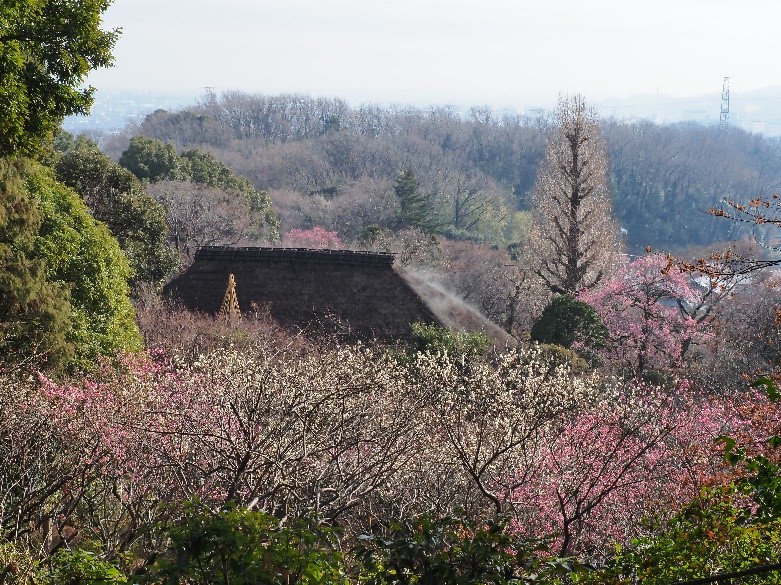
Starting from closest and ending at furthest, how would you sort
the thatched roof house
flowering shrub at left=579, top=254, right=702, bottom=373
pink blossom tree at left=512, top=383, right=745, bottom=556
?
pink blossom tree at left=512, top=383, right=745, bottom=556
the thatched roof house
flowering shrub at left=579, top=254, right=702, bottom=373

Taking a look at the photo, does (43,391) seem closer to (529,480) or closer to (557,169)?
(529,480)

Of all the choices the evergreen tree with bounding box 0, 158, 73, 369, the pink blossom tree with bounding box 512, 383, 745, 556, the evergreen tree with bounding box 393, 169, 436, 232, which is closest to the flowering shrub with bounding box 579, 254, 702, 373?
the pink blossom tree with bounding box 512, 383, 745, 556

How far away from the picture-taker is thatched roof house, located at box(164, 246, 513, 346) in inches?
786

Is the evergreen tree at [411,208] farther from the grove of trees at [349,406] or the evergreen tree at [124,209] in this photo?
the evergreen tree at [124,209]

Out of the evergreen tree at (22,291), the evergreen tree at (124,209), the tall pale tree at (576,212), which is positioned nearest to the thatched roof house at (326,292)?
the evergreen tree at (124,209)

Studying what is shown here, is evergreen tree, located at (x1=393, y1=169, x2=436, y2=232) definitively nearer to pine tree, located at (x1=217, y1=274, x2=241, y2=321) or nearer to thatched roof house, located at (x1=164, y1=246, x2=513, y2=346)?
thatched roof house, located at (x1=164, y1=246, x2=513, y2=346)

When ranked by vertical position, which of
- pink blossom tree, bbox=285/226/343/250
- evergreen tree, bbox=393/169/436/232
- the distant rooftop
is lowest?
pink blossom tree, bbox=285/226/343/250

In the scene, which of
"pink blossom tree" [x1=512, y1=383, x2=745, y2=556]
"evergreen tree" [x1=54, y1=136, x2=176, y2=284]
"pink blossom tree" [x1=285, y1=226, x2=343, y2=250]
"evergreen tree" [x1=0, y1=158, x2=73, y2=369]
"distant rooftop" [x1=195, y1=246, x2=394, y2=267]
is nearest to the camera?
"pink blossom tree" [x1=512, y1=383, x2=745, y2=556]

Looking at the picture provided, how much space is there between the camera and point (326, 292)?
818 inches

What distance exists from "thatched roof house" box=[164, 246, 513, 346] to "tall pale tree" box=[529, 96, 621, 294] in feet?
25.8

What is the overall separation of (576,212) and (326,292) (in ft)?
35.3

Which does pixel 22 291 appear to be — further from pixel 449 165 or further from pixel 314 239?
pixel 449 165

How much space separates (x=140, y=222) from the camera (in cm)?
2450

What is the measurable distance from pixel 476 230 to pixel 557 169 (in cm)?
3298
